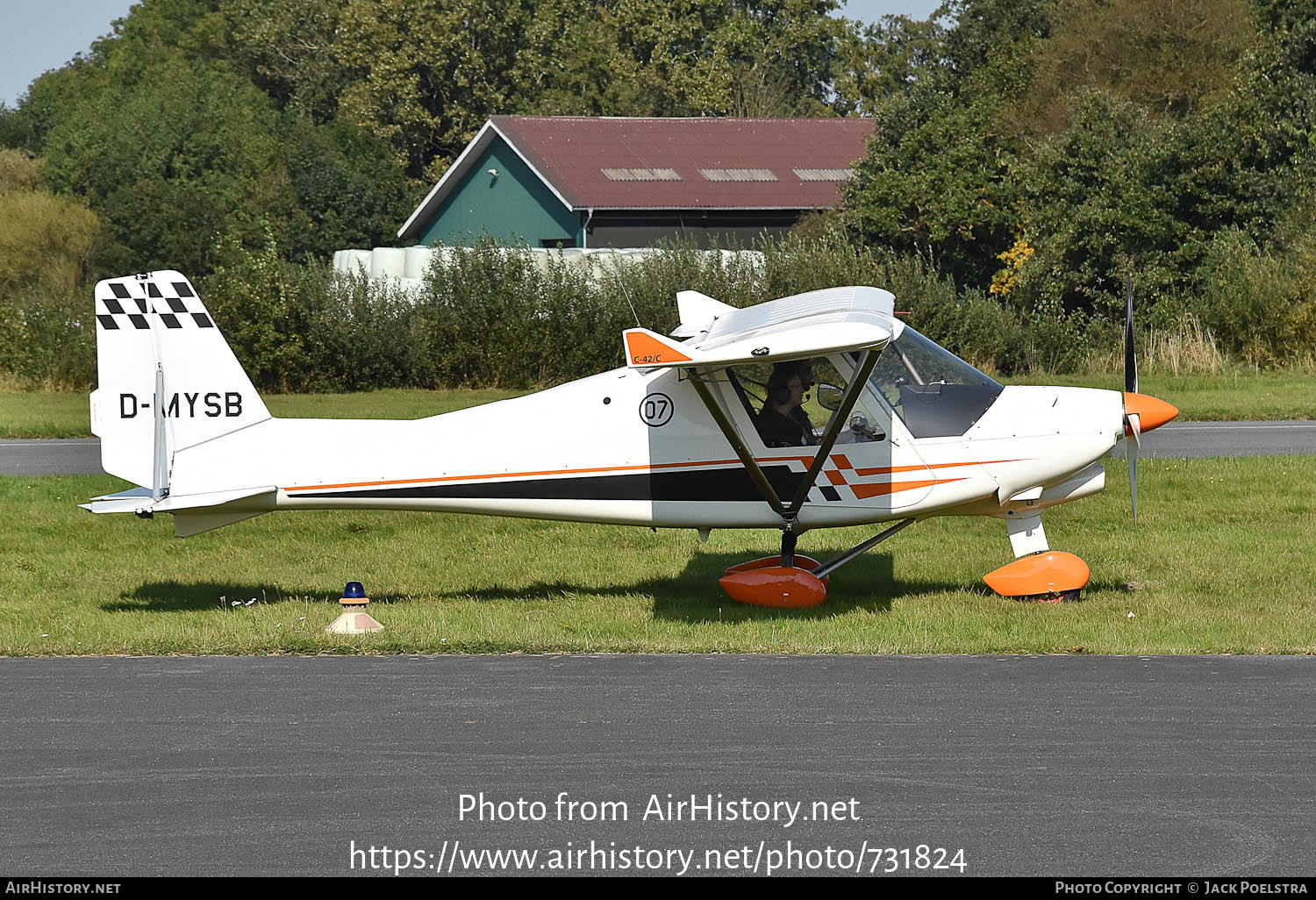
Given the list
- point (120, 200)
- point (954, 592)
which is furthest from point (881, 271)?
point (120, 200)

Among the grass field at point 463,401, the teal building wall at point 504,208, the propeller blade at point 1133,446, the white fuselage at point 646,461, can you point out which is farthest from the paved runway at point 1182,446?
the teal building wall at point 504,208

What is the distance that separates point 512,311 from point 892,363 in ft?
75.1

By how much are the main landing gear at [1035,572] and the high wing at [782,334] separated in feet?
6.57

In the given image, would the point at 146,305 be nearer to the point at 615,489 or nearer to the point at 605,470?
the point at 605,470

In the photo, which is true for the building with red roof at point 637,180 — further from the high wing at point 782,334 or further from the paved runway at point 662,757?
the paved runway at point 662,757

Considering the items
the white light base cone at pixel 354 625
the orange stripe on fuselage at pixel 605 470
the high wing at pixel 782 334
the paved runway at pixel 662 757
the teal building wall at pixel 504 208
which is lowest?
the paved runway at pixel 662 757

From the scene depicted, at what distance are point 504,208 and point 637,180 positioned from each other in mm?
5442

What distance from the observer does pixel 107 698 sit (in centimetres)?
880

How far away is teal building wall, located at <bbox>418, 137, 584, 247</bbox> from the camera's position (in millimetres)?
48844

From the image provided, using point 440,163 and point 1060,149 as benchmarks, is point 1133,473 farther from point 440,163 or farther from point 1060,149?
point 440,163

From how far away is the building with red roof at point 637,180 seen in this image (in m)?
47.2

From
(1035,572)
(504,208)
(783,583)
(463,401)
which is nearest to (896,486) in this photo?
(783,583)

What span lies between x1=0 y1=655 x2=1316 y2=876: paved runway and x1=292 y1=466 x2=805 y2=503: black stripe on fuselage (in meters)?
1.52

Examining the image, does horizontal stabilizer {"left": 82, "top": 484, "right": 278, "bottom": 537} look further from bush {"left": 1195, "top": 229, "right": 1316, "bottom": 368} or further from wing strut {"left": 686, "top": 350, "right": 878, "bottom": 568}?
bush {"left": 1195, "top": 229, "right": 1316, "bottom": 368}
